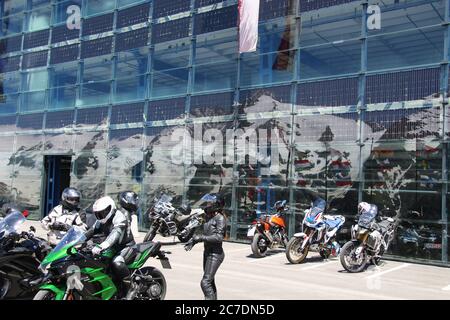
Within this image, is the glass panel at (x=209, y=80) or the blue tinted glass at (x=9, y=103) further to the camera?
the blue tinted glass at (x=9, y=103)

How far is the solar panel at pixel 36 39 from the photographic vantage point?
23.4 meters

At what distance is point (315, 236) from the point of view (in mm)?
11922

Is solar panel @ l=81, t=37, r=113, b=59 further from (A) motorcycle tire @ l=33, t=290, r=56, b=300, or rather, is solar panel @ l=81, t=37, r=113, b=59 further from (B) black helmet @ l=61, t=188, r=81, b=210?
(A) motorcycle tire @ l=33, t=290, r=56, b=300

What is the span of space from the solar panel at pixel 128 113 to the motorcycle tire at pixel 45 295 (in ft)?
46.2

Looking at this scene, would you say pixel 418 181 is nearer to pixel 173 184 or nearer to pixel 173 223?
pixel 173 223

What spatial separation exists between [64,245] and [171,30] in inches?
563

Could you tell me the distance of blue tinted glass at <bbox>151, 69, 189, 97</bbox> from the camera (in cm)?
1891

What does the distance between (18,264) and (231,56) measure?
14642mm

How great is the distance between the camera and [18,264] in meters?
7.04

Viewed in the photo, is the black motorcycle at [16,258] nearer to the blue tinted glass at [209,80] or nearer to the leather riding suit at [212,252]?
the leather riding suit at [212,252]

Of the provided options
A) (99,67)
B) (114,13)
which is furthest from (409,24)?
(99,67)

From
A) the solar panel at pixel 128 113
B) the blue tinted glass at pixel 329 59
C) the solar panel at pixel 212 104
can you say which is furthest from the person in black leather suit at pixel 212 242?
the solar panel at pixel 128 113

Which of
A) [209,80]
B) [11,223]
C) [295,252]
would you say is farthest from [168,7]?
[11,223]

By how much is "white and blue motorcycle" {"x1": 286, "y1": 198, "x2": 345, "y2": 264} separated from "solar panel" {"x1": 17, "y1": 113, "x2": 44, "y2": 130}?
610 inches
